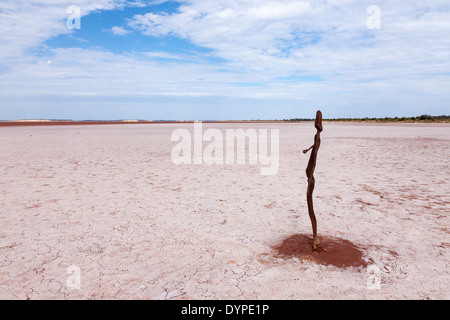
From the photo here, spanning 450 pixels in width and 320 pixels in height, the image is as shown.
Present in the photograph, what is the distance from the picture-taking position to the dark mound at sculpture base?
3607 mm

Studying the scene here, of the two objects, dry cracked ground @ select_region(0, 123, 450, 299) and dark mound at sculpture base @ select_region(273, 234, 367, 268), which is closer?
dry cracked ground @ select_region(0, 123, 450, 299)

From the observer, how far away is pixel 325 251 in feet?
12.6

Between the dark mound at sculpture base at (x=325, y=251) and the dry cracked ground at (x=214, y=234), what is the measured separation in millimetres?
61

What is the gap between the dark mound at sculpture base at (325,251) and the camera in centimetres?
361

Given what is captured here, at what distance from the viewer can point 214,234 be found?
15.0 feet

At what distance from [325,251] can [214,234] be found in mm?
1757

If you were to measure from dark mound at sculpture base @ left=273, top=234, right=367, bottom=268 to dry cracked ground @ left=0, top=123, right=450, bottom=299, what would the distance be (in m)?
0.06

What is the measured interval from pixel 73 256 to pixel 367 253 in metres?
4.14

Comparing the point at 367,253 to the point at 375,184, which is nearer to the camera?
the point at 367,253

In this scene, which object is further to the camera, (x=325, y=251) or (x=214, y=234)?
(x=214, y=234)

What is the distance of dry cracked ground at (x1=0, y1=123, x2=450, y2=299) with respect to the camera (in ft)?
10.2
